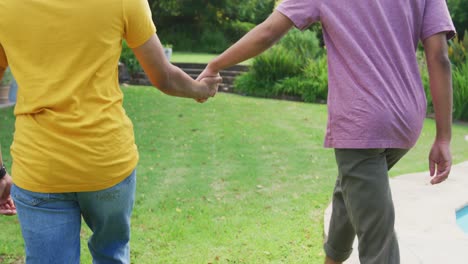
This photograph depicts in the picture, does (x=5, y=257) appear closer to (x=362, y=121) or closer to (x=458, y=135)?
(x=362, y=121)

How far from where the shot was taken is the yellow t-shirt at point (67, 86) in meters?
1.74

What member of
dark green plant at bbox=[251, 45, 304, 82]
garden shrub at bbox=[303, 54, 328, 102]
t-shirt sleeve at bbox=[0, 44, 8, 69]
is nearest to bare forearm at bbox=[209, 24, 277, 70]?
t-shirt sleeve at bbox=[0, 44, 8, 69]

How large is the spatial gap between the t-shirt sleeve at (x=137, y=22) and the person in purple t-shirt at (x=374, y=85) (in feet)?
2.01

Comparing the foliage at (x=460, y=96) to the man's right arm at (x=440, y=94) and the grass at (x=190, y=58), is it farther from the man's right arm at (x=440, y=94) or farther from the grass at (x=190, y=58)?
the man's right arm at (x=440, y=94)

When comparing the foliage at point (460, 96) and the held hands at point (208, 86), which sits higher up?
the held hands at point (208, 86)

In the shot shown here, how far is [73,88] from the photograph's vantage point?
176 centimetres

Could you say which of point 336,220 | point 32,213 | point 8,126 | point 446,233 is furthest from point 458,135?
point 32,213

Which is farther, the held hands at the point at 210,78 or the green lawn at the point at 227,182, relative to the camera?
the green lawn at the point at 227,182

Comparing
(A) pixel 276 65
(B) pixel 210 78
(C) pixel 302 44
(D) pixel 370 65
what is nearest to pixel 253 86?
(A) pixel 276 65

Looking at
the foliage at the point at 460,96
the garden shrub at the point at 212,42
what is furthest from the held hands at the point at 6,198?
the garden shrub at the point at 212,42

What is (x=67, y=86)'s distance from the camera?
69.4 inches

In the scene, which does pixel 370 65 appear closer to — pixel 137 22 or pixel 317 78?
pixel 137 22

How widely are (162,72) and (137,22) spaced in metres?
0.25

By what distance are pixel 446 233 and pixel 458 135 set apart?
5.38 meters
